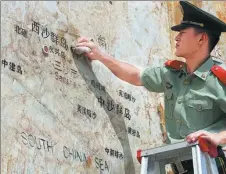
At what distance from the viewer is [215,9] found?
427 centimetres

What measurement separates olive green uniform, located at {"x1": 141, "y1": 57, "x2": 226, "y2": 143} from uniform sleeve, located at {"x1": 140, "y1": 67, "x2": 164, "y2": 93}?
0.08m

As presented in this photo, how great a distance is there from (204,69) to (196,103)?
0.18 meters

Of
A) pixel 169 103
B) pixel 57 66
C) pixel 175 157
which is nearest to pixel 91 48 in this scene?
pixel 57 66

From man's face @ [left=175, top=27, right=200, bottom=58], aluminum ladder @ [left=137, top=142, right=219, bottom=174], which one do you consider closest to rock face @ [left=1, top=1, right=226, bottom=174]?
aluminum ladder @ [left=137, top=142, right=219, bottom=174]

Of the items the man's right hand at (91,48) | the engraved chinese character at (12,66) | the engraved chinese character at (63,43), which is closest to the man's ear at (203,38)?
the man's right hand at (91,48)

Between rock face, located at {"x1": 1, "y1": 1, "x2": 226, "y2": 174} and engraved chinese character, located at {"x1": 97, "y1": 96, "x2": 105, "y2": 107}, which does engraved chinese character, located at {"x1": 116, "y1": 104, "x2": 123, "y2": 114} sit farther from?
engraved chinese character, located at {"x1": 97, "y1": 96, "x2": 105, "y2": 107}

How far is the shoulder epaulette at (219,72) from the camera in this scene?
2.63 metres

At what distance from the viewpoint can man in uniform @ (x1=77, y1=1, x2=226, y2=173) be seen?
8.60 feet

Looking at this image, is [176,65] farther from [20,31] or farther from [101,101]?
[20,31]

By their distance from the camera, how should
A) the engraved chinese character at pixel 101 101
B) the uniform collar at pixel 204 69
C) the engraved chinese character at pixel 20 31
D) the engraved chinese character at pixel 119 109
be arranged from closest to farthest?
the engraved chinese character at pixel 20 31, the uniform collar at pixel 204 69, the engraved chinese character at pixel 101 101, the engraved chinese character at pixel 119 109

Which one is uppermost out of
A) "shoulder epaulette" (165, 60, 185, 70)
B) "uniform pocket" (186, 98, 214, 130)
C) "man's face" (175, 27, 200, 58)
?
"man's face" (175, 27, 200, 58)

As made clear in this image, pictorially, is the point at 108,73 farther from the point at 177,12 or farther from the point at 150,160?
the point at 177,12

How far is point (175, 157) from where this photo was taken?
2.60 metres

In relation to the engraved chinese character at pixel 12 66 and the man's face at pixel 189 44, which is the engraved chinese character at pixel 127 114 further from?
the engraved chinese character at pixel 12 66
